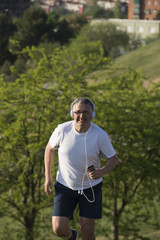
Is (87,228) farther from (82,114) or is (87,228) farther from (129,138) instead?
(129,138)

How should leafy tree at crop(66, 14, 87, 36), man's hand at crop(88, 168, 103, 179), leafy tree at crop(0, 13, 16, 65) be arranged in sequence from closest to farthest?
man's hand at crop(88, 168, 103, 179)
leafy tree at crop(0, 13, 16, 65)
leafy tree at crop(66, 14, 87, 36)

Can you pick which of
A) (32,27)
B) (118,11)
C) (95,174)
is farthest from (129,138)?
(118,11)

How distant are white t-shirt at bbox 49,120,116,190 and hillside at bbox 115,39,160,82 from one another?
157 ft

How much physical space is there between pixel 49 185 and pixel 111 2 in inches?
4909

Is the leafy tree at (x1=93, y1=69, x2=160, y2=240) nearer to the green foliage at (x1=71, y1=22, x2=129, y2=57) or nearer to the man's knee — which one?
the man's knee

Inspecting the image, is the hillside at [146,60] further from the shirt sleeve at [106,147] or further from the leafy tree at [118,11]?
the shirt sleeve at [106,147]

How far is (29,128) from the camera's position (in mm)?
14156

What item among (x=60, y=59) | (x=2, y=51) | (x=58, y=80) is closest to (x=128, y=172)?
(x=58, y=80)

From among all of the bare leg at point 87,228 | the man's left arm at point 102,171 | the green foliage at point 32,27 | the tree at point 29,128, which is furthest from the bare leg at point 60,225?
the green foliage at point 32,27

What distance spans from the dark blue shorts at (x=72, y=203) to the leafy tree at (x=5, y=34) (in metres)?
54.6

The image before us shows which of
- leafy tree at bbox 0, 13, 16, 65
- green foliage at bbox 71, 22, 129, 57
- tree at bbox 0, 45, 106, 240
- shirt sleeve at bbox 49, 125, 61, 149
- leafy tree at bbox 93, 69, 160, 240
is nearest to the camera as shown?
shirt sleeve at bbox 49, 125, 61, 149

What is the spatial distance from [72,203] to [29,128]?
9.82 m

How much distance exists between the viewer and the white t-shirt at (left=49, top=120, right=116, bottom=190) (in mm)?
4188

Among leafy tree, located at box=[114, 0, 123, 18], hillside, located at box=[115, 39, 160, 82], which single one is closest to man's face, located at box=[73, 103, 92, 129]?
hillside, located at box=[115, 39, 160, 82]
